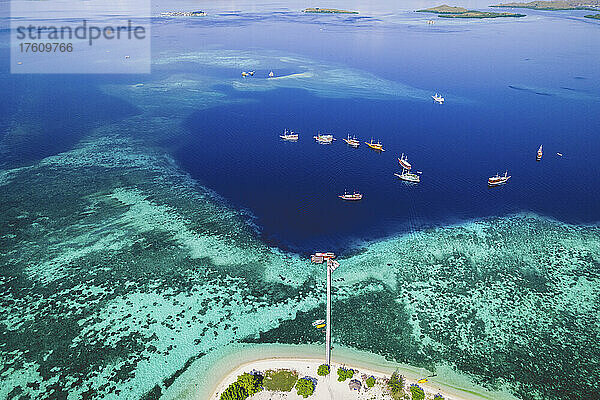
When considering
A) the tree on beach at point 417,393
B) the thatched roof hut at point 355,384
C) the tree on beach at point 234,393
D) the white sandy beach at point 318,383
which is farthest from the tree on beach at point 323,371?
the tree on beach at point 417,393

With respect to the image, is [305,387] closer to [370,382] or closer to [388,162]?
[370,382]

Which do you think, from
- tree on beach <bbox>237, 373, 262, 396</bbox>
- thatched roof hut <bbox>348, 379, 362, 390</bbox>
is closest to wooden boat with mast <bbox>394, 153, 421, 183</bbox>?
thatched roof hut <bbox>348, 379, 362, 390</bbox>

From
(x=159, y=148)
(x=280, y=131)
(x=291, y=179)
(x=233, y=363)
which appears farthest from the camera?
(x=280, y=131)

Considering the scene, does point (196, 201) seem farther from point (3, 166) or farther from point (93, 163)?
point (3, 166)

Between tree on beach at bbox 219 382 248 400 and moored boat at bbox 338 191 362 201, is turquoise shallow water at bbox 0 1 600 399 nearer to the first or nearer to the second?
tree on beach at bbox 219 382 248 400

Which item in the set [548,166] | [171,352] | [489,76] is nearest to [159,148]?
[171,352]

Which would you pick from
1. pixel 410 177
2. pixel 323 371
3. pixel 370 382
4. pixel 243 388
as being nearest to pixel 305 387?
pixel 323 371
